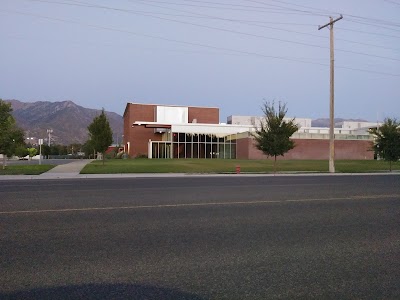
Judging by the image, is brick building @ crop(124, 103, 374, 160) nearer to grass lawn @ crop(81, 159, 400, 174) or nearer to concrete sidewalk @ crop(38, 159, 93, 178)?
grass lawn @ crop(81, 159, 400, 174)

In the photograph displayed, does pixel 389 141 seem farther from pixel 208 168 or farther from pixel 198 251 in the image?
pixel 198 251

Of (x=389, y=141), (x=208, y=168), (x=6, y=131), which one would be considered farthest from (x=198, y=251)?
(x=389, y=141)

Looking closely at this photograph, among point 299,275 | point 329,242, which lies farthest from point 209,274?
point 329,242

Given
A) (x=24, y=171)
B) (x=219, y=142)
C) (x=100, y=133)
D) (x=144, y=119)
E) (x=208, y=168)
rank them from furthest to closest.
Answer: (x=144, y=119)
(x=219, y=142)
(x=100, y=133)
(x=208, y=168)
(x=24, y=171)

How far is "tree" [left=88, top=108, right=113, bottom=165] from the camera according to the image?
38.8 metres

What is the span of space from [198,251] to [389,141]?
108 ft

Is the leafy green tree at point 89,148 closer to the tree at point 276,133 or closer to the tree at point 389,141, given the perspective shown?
the tree at point 276,133

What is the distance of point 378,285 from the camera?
5.23 meters

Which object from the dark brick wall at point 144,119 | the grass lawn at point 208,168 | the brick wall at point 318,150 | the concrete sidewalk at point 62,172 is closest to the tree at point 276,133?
the grass lawn at point 208,168

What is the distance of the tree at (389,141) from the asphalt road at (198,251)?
25.4 meters

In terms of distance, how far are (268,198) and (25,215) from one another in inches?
287

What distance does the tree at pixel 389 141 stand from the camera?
1387 inches

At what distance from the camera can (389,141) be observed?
117 ft

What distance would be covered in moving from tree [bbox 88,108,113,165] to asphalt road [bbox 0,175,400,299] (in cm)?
2728
